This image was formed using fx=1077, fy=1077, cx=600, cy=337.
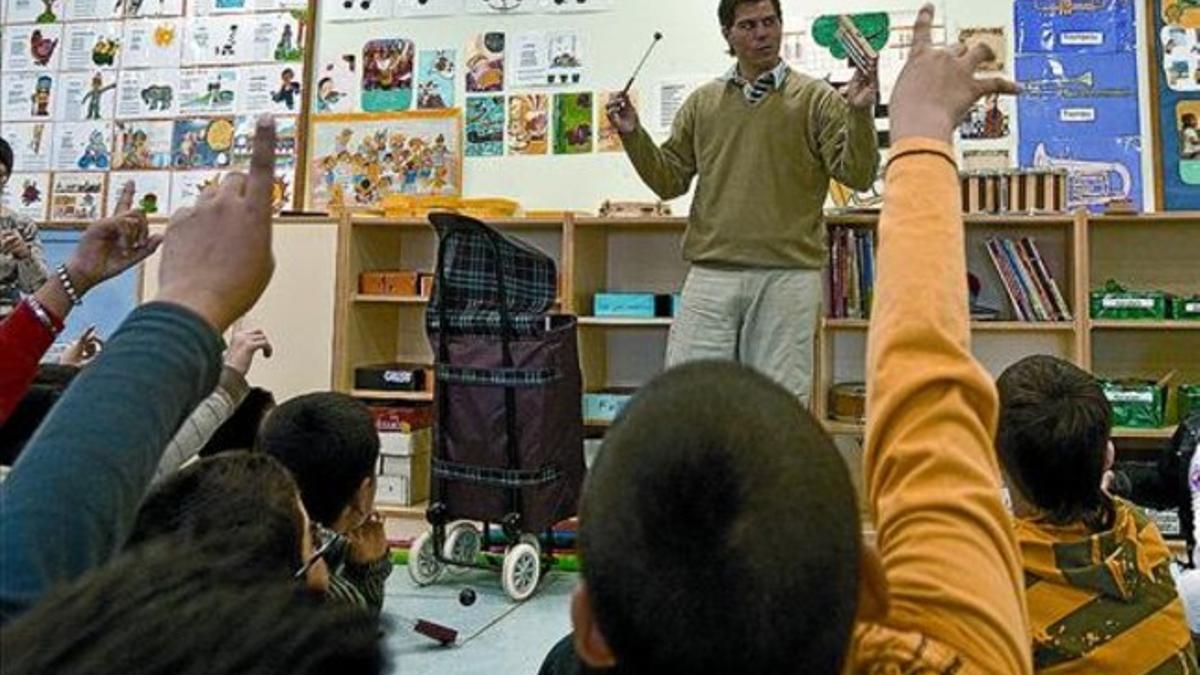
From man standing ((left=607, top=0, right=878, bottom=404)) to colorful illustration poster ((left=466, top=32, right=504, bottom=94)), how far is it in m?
1.60

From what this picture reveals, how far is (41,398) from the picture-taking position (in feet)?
4.34

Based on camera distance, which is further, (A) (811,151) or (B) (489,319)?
(B) (489,319)

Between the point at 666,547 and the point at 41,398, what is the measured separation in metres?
1.12

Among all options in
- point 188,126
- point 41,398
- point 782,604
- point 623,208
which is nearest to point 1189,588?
point 782,604

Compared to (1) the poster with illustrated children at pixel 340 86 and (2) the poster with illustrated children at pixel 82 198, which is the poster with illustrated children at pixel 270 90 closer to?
(1) the poster with illustrated children at pixel 340 86

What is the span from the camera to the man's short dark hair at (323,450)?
5.24 feet

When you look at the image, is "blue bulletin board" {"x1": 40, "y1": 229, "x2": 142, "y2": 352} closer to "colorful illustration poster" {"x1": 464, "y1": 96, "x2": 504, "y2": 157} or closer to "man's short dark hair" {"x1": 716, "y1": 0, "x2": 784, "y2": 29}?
"colorful illustration poster" {"x1": 464, "y1": 96, "x2": 504, "y2": 157}

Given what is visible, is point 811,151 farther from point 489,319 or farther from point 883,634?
point 883,634

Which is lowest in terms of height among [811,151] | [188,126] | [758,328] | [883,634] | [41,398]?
[883,634]

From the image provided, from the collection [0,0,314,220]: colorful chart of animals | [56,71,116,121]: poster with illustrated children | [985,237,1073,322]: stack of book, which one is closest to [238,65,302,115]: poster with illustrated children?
[0,0,314,220]: colorful chart of animals

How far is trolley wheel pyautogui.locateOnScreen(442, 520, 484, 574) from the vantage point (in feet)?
9.87

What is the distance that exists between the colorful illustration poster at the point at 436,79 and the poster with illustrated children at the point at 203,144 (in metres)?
0.83

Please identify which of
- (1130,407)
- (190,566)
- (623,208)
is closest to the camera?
(190,566)

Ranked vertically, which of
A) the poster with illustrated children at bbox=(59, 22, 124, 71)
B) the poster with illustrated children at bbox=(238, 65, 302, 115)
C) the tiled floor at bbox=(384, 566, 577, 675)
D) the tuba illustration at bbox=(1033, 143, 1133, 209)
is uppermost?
the poster with illustrated children at bbox=(59, 22, 124, 71)
